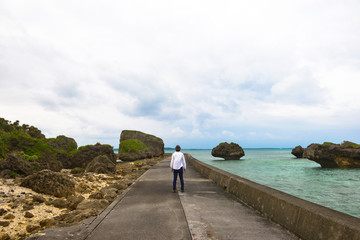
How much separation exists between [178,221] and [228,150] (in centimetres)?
5412

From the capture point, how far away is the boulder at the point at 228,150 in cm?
5723

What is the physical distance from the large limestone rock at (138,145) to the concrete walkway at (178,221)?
26214 millimetres

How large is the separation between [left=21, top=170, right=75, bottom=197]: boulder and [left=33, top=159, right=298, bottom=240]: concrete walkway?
7.32 feet

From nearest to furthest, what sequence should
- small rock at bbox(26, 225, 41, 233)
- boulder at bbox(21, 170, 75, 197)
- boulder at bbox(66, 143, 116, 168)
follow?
small rock at bbox(26, 225, 41, 233), boulder at bbox(21, 170, 75, 197), boulder at bbox(66, 143, 116, 168)

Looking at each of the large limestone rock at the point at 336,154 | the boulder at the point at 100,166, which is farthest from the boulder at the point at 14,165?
the large limestone rock at the point at 336,154

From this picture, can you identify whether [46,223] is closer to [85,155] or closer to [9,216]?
[9,216]

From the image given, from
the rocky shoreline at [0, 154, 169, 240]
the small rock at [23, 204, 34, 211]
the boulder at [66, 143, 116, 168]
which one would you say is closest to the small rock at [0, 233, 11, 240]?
the rocky shoreline at [0, 154, 169, 240]

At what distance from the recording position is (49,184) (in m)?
7.70

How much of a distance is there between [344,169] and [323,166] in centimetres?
497

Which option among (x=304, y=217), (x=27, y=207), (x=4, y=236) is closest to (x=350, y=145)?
(x=304, y=217)

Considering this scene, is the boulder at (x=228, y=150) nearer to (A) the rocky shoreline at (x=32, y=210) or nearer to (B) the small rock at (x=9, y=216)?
(A) the rocky shoreline at (x=32, y=210)

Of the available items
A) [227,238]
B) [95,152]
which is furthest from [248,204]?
[95,152]

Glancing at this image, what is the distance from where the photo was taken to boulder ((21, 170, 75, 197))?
7.50m

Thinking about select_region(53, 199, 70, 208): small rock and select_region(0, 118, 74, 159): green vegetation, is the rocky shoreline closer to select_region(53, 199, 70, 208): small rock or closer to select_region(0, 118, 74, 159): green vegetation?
select_region(53, 199, 70, 208): small rock
